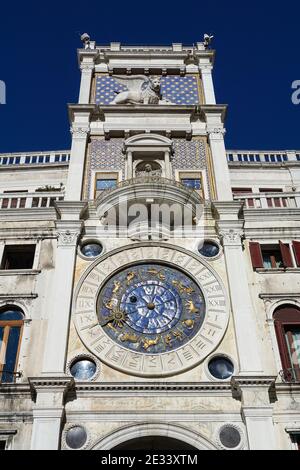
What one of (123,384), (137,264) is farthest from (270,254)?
(123,384)

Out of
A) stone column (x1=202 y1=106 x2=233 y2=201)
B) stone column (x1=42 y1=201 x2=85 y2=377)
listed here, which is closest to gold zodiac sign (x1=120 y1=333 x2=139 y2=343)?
stone column (x1=42 y1=201 x2=85 y2=377)

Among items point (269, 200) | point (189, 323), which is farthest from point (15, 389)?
point (269, 200)

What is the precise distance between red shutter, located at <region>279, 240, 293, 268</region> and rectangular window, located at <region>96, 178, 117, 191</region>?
6.44 metres

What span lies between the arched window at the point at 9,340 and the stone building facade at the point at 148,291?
0.13 feet

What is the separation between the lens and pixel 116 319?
1678cm

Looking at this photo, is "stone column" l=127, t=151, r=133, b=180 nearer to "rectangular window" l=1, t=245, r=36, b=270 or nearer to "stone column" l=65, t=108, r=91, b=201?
"stone column" l=65, t=108, r=91, b=201

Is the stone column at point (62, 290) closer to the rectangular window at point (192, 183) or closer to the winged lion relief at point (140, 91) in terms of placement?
the rectangular window at point (192, 183)

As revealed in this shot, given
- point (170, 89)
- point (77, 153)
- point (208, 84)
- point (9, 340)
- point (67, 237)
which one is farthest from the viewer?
point (170, 89)

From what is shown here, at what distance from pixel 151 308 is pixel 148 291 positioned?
64 centimetres

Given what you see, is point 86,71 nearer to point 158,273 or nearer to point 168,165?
point 168,165

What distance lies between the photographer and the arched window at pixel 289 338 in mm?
15875

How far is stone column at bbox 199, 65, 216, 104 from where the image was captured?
24.3 m

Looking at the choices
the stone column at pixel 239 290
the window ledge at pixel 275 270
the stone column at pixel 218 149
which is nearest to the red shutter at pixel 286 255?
the window ledge at pixel 275 270
